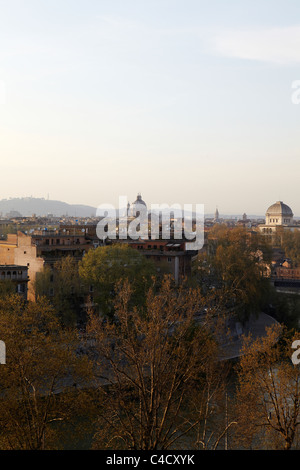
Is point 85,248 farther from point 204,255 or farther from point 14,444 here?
point 14,444

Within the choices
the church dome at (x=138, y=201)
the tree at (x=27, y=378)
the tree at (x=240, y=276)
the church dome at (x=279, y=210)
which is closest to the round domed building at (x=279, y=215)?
the church dome at (x=279, y=210)

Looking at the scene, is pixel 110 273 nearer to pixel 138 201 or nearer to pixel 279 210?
pixel 138 201

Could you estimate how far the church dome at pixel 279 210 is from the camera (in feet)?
359

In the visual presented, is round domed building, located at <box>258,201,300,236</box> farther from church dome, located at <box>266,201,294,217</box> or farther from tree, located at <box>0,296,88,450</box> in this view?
tree, located at <box>0,296,88,450</box>

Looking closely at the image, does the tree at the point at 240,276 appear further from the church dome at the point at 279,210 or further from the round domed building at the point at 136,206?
the church dome at the point at 279,210

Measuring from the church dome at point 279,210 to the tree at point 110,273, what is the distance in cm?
8472

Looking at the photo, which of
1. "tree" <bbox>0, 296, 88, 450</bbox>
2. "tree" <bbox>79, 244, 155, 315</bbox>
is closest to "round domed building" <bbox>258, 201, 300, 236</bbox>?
"tree" <bbox>79, 244, 155, 315</bbox>

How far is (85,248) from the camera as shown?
33094 millimetres

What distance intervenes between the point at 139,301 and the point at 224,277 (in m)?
9.72

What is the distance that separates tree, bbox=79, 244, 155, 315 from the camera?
84.0 feet

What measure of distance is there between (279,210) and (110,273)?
8738 cm
